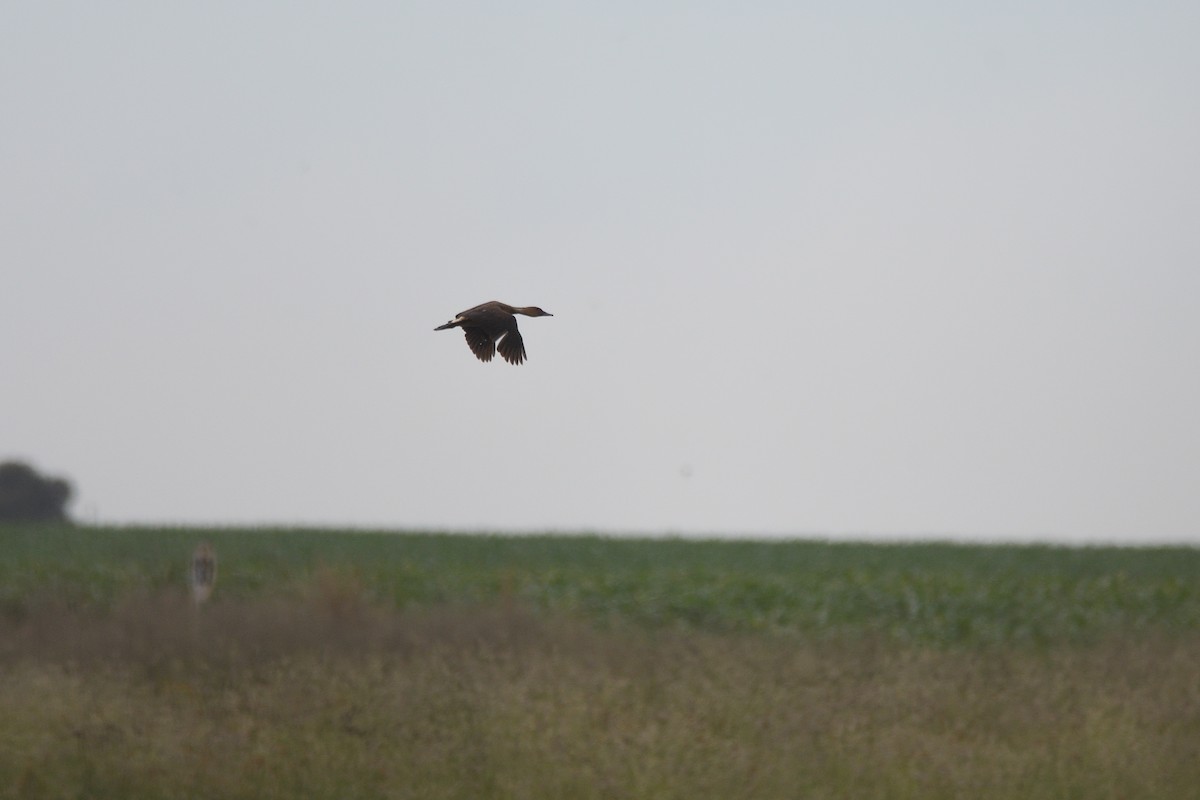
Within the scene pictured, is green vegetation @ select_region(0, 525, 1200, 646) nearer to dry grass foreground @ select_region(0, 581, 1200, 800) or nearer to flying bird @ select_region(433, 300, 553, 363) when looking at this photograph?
dry grass foreground @ select_region(0, 581, 1200, 800)

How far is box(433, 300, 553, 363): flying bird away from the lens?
3.03 m

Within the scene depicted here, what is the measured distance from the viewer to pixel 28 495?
5784 centimetres

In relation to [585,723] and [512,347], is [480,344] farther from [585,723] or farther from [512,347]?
[585,723]

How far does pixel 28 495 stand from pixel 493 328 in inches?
2334

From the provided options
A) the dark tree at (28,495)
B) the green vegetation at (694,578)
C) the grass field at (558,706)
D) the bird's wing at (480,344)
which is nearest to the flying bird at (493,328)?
the bird's wing at (480,344)

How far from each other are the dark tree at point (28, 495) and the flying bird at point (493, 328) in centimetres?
5783

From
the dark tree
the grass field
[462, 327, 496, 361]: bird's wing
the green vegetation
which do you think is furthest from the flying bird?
the dark tree

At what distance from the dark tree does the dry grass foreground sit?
4770 cm

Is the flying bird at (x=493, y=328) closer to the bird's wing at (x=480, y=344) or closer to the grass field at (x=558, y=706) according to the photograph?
the bird's wing at (x=480, y=344)

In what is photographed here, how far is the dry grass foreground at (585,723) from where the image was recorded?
809 centimetres

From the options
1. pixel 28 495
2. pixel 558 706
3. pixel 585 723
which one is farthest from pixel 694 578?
pixel 28 495

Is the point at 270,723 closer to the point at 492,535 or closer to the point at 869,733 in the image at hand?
the point at 869,733

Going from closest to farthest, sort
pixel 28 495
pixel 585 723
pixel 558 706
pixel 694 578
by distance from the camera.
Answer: pixel 585 723, pixel 558 706, pixel 694 578, pixel 28 495

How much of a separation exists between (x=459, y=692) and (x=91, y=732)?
7.53 ft
